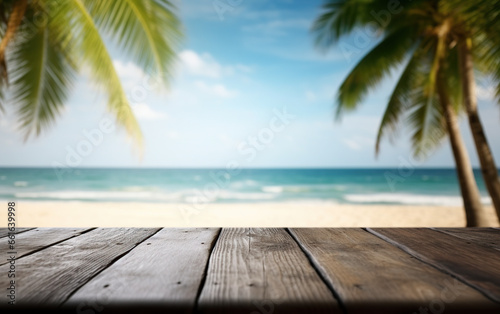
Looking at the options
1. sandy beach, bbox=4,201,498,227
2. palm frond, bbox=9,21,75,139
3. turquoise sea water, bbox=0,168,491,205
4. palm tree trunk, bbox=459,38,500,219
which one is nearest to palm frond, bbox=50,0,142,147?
palm frond, bbox=9,21,75,139

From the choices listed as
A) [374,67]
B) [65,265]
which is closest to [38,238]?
[65,265]

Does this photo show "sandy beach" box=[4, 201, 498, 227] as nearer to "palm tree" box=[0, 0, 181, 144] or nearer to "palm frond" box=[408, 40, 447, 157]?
"palm frond" box=[408, 40, 447, 157]

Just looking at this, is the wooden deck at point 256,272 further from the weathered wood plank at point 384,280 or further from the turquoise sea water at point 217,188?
the turquoise sea water at point 217,188

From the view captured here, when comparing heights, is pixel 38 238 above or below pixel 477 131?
below

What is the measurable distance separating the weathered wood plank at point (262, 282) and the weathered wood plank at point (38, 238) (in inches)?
18.8

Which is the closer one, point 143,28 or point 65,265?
point 65,265

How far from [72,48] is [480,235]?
4.13m

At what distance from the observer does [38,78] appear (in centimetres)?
433

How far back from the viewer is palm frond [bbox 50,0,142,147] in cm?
352

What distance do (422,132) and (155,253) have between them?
244 inches

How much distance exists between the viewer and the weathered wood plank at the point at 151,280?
0.58 m

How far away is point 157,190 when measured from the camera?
22266mm

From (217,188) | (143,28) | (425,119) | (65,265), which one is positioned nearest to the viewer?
(65,265)

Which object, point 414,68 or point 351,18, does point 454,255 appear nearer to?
point 351,18
